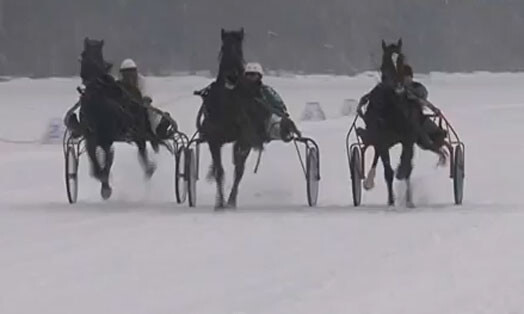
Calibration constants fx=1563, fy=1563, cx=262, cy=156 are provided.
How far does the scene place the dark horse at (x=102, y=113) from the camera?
1520 cm

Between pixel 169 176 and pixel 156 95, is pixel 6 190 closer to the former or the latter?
pixel 169 176

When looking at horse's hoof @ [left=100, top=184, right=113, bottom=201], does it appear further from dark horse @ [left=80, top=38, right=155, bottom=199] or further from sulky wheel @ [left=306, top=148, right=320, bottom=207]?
sulky wheel @ [left=306, top=148, right=320, bottom=207]

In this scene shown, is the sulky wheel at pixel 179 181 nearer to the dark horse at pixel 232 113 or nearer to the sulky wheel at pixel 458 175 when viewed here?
the dark horse at pixel 232 113

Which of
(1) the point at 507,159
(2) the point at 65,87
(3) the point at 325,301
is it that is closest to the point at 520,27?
(2) the point at 65,87

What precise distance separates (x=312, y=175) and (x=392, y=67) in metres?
1.53

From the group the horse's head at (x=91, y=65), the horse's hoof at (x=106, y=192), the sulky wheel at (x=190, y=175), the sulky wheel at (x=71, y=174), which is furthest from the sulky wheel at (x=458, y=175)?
the sulky wheel at (x=71, y=174)

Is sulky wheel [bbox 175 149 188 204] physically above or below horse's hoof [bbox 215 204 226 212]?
above

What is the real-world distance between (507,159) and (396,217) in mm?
9109

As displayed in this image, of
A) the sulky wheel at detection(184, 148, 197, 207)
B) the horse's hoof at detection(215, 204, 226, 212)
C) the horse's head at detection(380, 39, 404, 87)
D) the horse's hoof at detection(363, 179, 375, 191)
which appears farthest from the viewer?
the horse's hoof at detection(363, 179, 375, 191)

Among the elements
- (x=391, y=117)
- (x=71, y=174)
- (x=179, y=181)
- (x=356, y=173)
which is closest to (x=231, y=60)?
(x=391, y=117)

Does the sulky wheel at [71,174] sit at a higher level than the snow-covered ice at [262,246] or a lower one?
higher

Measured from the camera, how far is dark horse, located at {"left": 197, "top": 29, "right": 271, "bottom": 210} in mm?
14289

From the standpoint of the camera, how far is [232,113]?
14.5 metres

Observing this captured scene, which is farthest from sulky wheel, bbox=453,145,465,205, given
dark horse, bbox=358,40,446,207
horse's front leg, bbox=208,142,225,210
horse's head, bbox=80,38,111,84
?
horse's head, bbox=80,38,111,84
